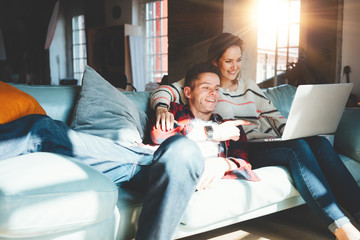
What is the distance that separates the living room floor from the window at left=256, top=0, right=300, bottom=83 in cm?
390

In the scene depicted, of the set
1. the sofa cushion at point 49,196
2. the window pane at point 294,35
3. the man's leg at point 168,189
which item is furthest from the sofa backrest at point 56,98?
the window pane at point 294,35

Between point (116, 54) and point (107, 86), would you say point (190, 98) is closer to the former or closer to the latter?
point (107, 86)

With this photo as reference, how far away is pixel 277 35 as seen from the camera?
18.0 feet

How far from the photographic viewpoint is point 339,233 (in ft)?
4.48

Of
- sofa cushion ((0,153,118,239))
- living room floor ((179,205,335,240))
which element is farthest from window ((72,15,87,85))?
sofa cushion ((0,153,118,239))

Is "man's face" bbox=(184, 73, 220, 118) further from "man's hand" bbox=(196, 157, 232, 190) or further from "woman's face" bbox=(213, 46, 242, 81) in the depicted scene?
"man's hand" bbox=(196, 157, 232, 190)

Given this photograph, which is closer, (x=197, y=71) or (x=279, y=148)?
(x=279, y=148)

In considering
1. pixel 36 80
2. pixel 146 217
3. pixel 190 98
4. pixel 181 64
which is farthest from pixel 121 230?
pixel 36 80

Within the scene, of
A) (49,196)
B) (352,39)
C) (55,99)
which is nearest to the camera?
(49,196)

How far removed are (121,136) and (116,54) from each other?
611 centimetres

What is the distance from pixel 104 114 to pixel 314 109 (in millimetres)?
1034

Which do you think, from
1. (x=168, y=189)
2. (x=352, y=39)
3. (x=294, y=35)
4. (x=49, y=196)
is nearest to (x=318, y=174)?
(x=168, y=189)

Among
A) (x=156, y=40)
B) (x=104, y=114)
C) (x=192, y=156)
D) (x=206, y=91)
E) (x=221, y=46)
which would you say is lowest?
(x=192, y=156)

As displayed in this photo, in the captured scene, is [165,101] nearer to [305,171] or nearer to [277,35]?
[305,171]
